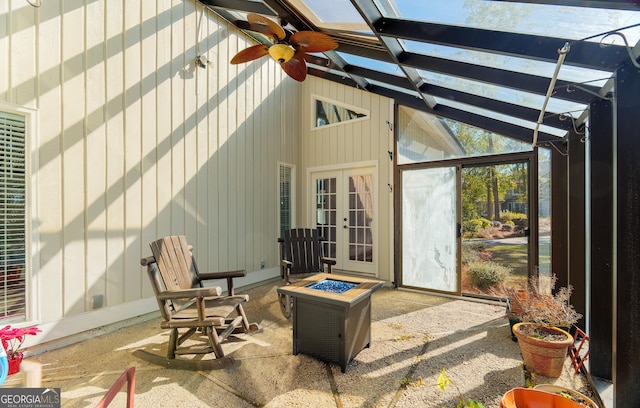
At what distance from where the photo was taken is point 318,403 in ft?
6.20

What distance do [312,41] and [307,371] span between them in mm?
2690

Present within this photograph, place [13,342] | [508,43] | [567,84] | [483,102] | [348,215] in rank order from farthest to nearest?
[348,215]
[483,102]
[13,342]
[567,84]
[508,43]

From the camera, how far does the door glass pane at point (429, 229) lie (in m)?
4.24

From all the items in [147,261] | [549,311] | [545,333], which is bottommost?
[545,333]

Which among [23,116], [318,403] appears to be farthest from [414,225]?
[23,116]

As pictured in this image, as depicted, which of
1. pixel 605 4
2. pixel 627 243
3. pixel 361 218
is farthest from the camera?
pixel 361 218

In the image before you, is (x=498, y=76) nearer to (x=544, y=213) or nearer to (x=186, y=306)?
(x=544, y=213)

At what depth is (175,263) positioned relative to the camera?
9.37ft

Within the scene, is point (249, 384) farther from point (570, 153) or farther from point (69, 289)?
point (570, 153)

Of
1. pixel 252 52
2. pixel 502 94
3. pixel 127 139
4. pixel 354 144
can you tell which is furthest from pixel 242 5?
pixel 502 94

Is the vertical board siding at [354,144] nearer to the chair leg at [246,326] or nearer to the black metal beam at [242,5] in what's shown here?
the black metal beam at [242,5]

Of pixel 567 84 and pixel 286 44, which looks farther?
pixel 286 44

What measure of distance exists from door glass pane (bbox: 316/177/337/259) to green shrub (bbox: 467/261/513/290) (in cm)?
242

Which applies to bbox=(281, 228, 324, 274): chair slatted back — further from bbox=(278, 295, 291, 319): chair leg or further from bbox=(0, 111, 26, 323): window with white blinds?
bbox=(0, 111, 26, 323): window with white blinds
